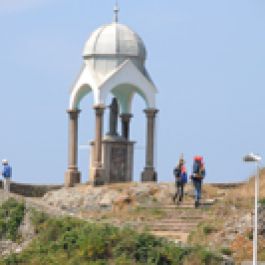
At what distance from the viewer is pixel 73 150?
45156mm

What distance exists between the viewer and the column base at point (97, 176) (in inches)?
1699

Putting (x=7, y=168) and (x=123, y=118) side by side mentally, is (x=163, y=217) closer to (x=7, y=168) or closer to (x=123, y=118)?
(x=7, y=168)

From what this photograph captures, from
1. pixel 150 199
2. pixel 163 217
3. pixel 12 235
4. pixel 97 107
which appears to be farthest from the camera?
pixel 97 107

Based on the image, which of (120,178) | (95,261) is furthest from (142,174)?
(95,261)

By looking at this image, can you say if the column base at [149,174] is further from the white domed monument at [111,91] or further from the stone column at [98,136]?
the stone column at [98,136]

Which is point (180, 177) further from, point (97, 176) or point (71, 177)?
point (71, 177)

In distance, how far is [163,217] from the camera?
3584 centimetres

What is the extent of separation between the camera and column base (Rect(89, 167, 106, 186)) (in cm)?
4316

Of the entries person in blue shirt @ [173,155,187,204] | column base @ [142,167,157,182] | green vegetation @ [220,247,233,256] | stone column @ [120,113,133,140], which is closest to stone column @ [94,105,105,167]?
column base @ [142,167,157,182]

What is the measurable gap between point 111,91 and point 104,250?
54.0 ft

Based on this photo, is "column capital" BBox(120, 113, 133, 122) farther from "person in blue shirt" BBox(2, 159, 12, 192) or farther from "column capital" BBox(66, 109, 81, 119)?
"person in blue shirt" BBox(2, 159, 12, 192)

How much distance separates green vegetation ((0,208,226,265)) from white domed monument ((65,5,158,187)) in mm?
12201

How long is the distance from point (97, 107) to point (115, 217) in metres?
7.89

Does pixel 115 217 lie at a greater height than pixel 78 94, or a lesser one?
lesser
